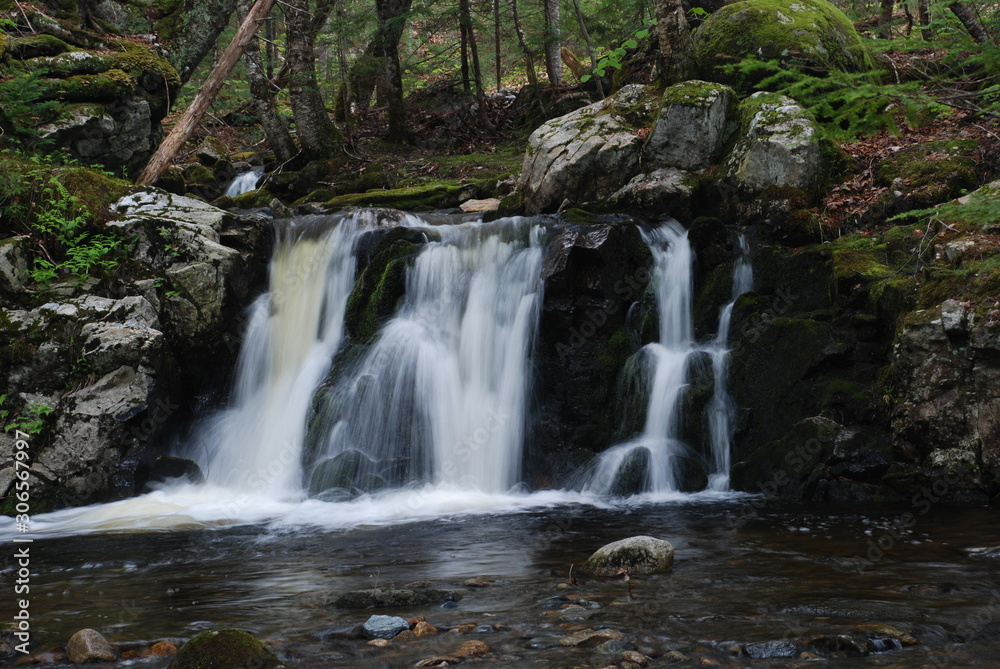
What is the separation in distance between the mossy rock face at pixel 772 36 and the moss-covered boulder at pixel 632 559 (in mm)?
9270

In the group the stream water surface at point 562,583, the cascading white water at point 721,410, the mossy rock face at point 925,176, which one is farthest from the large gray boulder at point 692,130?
the stream water surface at point 562,583

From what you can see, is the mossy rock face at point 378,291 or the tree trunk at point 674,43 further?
the tree trunk at point 674,43

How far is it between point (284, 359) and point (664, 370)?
526cm

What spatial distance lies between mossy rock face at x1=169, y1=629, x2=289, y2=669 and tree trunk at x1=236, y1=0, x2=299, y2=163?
14377 mm

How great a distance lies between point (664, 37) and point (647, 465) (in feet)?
26.6

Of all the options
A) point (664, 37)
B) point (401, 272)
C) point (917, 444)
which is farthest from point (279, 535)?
point (664, 37)

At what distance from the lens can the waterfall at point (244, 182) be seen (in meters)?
16.2

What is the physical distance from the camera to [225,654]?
3164 millimetres

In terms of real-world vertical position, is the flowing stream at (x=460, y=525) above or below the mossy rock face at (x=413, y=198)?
below

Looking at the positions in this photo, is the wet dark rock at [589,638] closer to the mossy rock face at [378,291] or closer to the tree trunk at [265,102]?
the mossy rock face at [378,291]

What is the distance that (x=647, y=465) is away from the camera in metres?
8.10

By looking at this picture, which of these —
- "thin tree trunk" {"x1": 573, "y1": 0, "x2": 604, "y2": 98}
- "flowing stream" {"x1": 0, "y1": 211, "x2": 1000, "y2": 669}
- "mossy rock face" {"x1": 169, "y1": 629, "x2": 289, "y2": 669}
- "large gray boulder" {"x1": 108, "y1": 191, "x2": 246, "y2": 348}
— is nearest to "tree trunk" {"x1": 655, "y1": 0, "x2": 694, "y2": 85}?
"thin tree trunk" {"x1": 573, "y1": 0, "x2": 604, "y2": 98}

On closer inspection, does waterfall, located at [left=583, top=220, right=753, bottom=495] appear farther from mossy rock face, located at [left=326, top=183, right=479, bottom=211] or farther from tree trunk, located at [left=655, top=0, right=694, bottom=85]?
mossy rock face, located at [left=326, top=183, right=479, bottom=211]

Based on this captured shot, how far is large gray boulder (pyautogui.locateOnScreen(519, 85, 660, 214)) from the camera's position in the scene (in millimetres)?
11305
